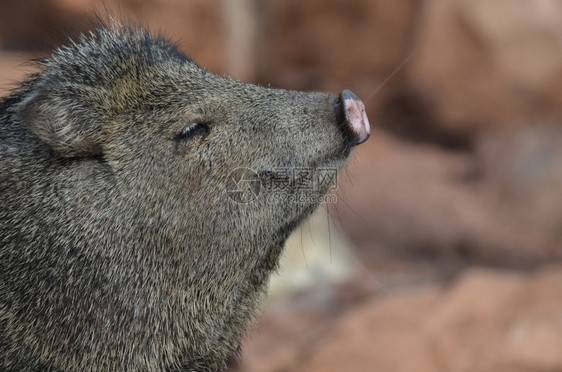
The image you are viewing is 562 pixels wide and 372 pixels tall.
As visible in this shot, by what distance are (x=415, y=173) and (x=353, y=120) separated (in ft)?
20.3

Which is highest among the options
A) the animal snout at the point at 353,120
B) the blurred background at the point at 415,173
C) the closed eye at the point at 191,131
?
the blurred background at the point at 415,173

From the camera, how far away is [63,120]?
285 centimetres

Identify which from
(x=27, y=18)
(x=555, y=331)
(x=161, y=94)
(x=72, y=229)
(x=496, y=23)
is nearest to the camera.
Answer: (x=72, y=229)

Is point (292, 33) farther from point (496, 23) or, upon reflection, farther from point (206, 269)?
point (206, 269)

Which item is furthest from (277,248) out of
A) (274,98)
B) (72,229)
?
(72,229)

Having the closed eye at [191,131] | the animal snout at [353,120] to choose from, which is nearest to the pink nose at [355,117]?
the animal snout at [353,120]

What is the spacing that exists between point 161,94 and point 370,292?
445 cm

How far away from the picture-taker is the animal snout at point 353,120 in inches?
111

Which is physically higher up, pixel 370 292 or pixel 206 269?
pixel 370 292

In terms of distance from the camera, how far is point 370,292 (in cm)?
709
